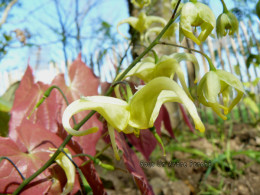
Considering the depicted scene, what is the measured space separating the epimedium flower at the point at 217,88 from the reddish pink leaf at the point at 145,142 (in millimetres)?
212

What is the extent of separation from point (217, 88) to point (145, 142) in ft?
0.80

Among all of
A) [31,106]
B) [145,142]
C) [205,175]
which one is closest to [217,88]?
[145,142]

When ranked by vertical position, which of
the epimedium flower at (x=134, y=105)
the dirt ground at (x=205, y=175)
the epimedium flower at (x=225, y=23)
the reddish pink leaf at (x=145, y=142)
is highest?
the epimedium flower at (x=225, y=23)

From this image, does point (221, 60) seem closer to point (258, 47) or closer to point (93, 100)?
point (258, 47)

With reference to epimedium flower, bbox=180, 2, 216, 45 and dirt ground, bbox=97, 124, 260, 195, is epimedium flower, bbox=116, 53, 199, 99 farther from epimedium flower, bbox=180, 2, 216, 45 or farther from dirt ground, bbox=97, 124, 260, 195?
dirt ground, bbox=97, 124, 260, 195

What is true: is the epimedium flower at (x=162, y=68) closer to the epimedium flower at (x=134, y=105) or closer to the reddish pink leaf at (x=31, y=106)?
the epimedium flower at (x=134, y=105)

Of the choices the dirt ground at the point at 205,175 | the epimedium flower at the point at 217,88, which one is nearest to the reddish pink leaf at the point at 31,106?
the epimedium flower at the point at 217,88

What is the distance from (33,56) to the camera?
4094mm

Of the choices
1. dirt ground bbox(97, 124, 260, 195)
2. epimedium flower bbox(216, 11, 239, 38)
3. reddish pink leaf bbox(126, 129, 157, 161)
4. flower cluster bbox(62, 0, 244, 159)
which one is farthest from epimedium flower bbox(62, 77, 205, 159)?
dirt ground bbox(97, 124, 260, 195)

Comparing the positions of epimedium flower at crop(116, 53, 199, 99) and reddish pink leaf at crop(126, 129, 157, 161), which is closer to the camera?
epimedium flower at crop(116, 53, 199, 99)

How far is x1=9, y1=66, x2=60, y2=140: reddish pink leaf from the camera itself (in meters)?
0.48

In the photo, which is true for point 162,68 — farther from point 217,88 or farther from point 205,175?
point 205,175

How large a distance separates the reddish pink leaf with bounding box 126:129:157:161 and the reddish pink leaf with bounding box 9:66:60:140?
16 centimetres

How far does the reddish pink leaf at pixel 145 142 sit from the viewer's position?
51cm
